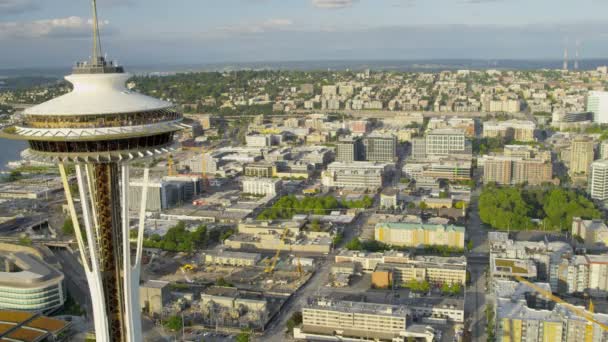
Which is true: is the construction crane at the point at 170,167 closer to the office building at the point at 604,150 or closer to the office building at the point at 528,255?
the office building at the point at 528,255

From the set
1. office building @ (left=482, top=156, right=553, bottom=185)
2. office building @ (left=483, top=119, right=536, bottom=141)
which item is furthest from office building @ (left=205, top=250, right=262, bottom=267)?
office building @ (left=483, top=119, right=536, bottom=141)

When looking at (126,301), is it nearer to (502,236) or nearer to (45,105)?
(45,105)

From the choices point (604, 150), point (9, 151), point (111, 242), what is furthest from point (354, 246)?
point (9, 151)

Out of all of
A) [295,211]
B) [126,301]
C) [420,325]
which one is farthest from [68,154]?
[295,211]

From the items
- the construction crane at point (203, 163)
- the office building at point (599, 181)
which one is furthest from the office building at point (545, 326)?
the construction crane at point (203, 163)

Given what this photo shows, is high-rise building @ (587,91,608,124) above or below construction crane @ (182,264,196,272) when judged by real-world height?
above

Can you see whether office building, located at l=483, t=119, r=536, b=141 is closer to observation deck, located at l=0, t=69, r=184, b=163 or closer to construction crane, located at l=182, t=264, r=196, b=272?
construction crane, located at l=182, t=264, r=196, b=272
